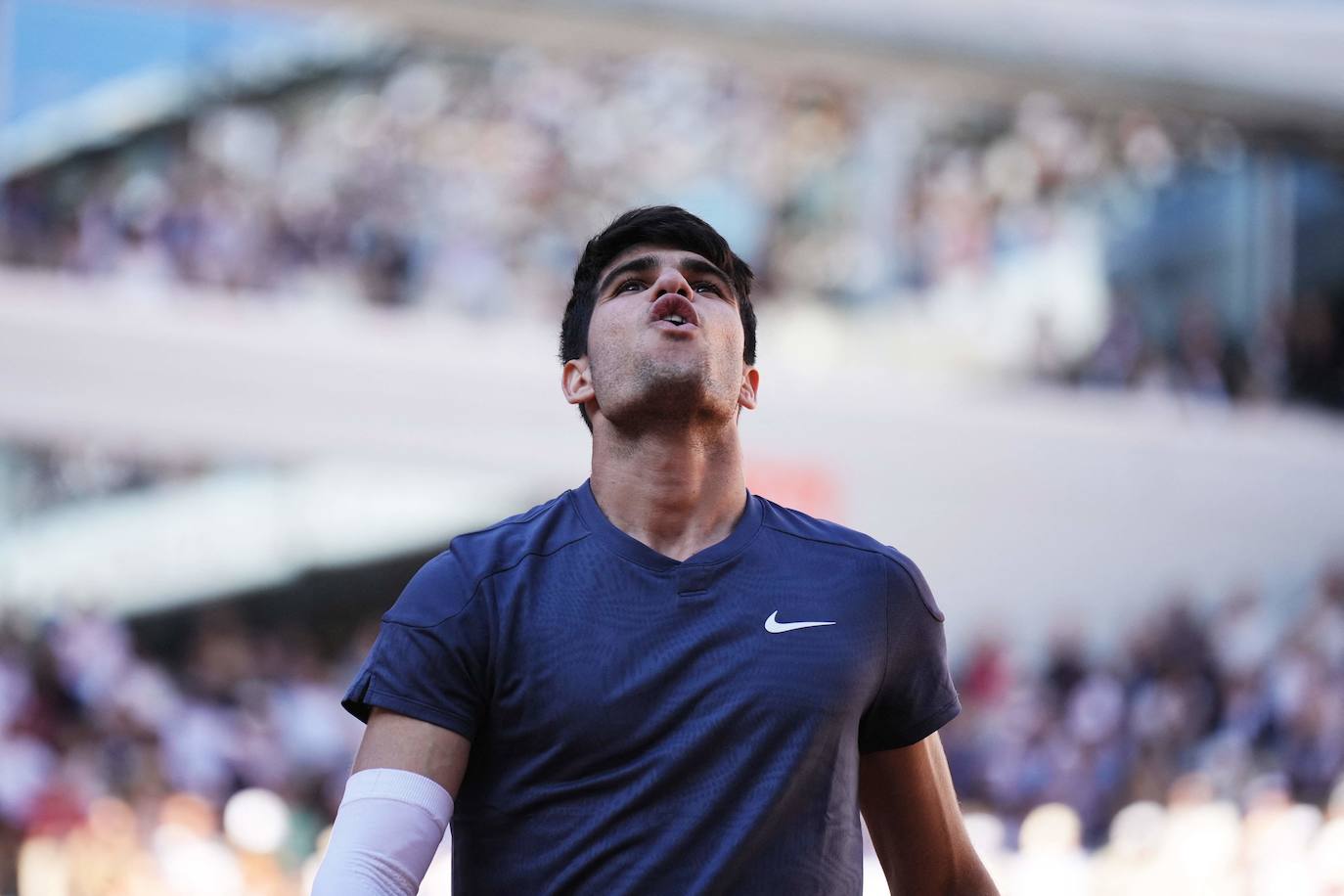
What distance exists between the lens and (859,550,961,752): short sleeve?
2023mm

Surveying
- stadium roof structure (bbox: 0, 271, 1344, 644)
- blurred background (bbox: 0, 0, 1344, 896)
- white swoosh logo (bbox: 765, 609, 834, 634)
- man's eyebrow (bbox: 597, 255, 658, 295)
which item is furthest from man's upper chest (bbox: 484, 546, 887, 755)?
stadium roof structure (bbox: 0, 271, 1344, 644)

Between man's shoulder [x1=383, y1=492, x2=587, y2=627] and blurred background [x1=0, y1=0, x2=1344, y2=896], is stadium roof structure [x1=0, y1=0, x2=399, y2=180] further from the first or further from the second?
man's shoulder [x1=383, y1=492, x2=587, y2=627]

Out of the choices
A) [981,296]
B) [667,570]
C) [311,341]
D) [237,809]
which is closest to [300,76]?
[311,341]

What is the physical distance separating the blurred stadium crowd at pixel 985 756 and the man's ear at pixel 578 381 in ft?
18.5

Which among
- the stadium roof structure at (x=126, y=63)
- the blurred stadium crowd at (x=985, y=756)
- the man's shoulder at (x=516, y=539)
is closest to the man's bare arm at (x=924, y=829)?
the man's shoulder at (x=516, y=539)

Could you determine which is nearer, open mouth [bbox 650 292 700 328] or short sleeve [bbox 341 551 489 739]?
short sleeve [bbox 341 551 489 739]

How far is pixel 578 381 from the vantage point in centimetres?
220

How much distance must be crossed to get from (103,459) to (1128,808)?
7000 mm

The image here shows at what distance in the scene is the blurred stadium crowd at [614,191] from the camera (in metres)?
12.0

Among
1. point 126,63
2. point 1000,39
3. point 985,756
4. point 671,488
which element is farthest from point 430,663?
point 1000,39

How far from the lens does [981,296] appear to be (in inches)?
546

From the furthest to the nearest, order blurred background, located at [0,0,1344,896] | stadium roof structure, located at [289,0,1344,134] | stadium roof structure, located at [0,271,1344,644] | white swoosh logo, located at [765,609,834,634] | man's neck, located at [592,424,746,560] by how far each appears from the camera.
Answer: stadium roof structure, located at [289,0,1344,134] < stadium roof structure, located at [0,271,1344,644] < blurred background, located at [0,0,1344,896] < man's neck, located at [592,424,746,560] < white swoosh logo, located at [765,609,834,634]

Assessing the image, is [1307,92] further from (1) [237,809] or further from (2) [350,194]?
(1) [237,809]

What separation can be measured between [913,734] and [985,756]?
8.41m
